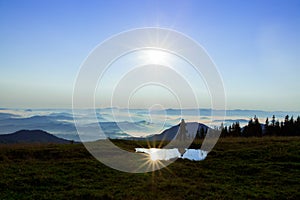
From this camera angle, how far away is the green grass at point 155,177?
15.7 m

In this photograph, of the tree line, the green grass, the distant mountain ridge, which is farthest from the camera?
the tree line

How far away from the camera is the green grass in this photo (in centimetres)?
1570

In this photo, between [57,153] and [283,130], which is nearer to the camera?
[57,153]

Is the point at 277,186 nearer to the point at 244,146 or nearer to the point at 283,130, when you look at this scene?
the point at 244,146

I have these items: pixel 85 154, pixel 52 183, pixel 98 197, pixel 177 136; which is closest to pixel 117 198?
pixel 98 197

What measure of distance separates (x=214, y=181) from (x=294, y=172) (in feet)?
20.1

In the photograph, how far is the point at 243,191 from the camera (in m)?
16.4

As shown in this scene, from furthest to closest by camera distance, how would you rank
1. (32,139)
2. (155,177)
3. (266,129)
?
(266,129) → (32,139) → (155,177)

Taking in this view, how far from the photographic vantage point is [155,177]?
19531 mm

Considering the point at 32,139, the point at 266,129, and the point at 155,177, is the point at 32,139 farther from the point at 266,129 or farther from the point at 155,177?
the point at 266,129

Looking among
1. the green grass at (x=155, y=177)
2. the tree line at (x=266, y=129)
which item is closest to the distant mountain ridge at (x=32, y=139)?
the green grass at (x=155, y=177)

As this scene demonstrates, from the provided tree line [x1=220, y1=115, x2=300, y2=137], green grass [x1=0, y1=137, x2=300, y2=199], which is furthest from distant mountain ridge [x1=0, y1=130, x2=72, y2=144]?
tree line [x1=220, y1=115, x2=300, y2=137]

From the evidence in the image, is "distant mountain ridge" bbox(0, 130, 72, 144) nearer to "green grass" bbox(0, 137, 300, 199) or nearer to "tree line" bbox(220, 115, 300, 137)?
"green grass" bbox(0, 137, 300, 199)

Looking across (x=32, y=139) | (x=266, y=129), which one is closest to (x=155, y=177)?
(x=32, y=139)
